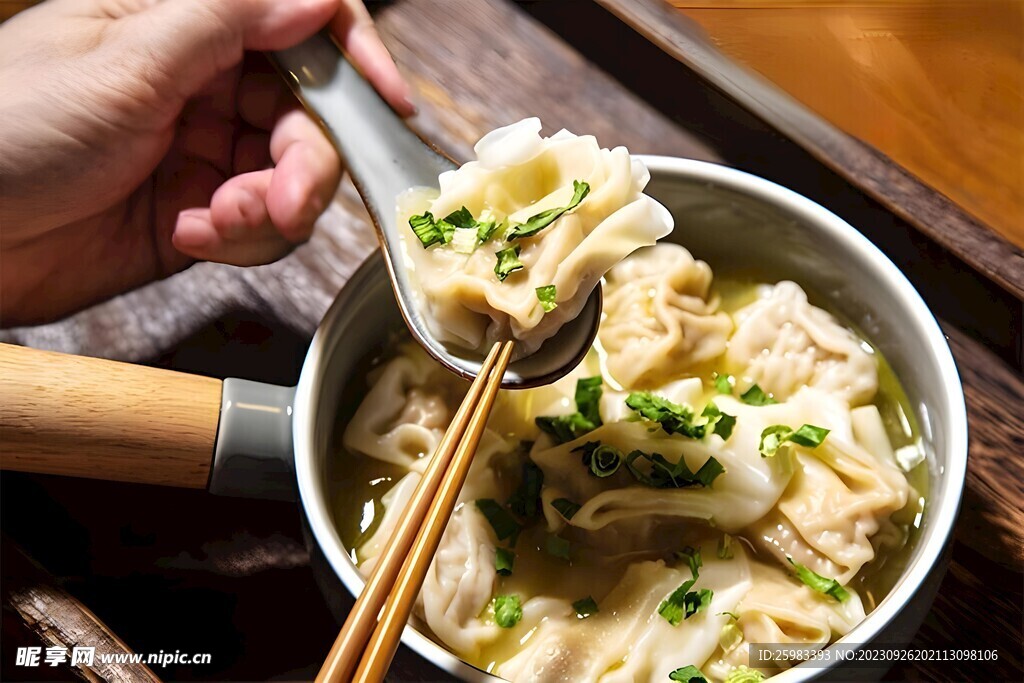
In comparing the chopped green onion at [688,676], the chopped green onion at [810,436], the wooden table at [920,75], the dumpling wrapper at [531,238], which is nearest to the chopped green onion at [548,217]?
the dumpling wrapper at [531,238]

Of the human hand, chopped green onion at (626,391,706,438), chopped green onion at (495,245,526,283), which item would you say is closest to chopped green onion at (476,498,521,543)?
chopped green onion at (626,391,706,438)

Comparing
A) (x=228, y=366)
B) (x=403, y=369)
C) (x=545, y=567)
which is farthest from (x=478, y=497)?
(x=228, y=366)

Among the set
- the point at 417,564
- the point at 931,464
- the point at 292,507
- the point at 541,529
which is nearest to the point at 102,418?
the point at 292,507

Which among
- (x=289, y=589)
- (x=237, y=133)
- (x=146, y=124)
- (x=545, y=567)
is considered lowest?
(x=289, y=589)

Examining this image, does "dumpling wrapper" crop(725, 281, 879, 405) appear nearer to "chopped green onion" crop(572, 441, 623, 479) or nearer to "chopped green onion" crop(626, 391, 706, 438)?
"chopped green onion" crop(626, 391, 706, 438)

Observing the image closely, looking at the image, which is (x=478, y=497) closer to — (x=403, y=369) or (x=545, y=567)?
(x=545, y=567)

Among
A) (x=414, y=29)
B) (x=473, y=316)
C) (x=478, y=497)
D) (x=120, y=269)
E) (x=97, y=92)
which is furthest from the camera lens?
(x=414, y=29)

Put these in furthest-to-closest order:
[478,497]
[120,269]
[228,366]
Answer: [120,269] → [228,366] → [478,497]
